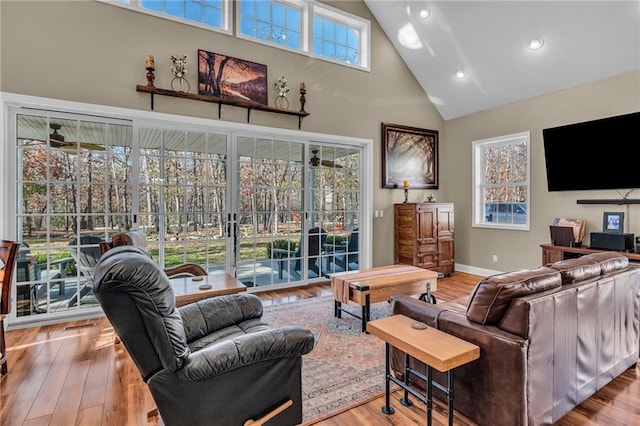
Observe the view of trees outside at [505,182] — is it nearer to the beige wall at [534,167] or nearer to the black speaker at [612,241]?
the beige wall at [534,167]

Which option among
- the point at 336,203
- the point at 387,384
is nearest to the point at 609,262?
the point at 387,384

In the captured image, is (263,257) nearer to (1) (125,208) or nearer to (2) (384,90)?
(1) (125,208)

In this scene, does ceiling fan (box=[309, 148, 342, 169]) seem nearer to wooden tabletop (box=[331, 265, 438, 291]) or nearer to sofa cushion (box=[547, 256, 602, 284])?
wooden tabletop (box=[331, 265, 438, 291])

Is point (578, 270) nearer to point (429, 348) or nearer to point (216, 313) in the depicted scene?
point (429, 348)

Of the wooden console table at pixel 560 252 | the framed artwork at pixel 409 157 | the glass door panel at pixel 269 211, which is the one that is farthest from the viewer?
the framed artwork at pixel 409 157

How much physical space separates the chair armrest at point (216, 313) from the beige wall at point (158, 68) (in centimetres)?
279

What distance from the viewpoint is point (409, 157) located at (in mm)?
5895

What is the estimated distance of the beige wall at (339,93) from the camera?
11.1 feet

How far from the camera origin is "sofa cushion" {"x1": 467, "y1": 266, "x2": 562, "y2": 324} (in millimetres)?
1687

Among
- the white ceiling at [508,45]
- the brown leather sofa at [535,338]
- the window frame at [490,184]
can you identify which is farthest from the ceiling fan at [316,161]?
the brown leather sofa at [535,338]

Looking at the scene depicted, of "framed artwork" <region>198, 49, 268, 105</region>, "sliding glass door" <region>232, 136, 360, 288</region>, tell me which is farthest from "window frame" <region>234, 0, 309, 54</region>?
"sliding glass door" <region>232, 136, 360, 288</region>

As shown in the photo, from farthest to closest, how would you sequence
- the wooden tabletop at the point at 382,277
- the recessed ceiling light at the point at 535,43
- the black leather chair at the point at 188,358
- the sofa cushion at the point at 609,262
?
the recessed ceiling light at the point at 535,43
the wooden tabletop at the point at 382,277
the sofa cushion at the point at 609,262
the black leather chair at the point at 188,358

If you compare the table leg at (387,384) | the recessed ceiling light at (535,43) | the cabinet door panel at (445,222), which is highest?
the recessed ceiling light at (535,43)

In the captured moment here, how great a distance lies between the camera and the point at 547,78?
466cm
